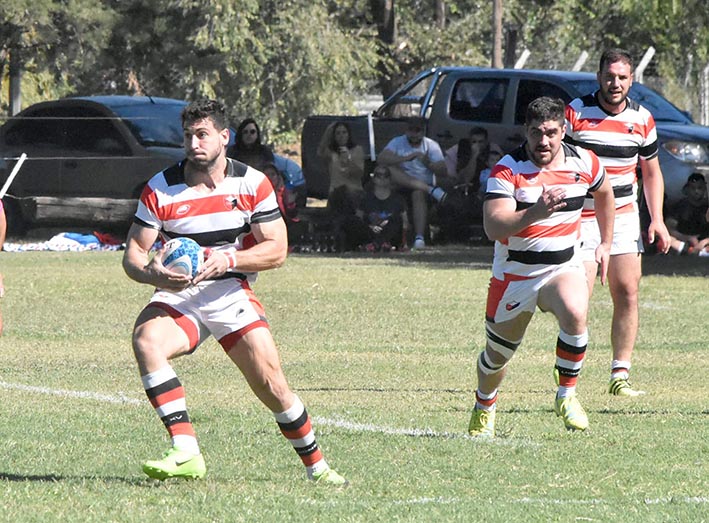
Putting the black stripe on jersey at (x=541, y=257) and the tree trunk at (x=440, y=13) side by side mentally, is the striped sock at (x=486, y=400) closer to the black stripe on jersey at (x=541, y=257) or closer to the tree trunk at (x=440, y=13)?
the black stripe on jersey at (x=541, y=257)

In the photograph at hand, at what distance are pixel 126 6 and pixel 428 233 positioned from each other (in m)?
12.5

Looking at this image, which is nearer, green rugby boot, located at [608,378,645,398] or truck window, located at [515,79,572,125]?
green rugby boot, located at [608,378,645,398]

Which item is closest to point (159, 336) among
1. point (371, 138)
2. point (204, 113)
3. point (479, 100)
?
point (204, 113)

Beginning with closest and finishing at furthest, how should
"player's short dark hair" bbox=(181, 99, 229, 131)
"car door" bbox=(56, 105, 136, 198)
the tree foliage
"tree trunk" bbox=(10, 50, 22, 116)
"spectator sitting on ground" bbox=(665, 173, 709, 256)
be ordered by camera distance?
"player's short dark hair" bbox=(181, 99, 229, 131), "spectator sitting on ground" bbox=(665, 173, 709, 256), "car door" bbox=(56, 105, 136, 198), the tree foliage, "tree trunk" bbox=(10, 50, 22, 116)

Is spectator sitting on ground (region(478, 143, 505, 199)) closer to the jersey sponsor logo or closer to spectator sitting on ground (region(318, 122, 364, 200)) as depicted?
spectator sitting on ground (region(318, 122, 364, 200))

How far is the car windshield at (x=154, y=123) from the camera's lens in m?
21.9

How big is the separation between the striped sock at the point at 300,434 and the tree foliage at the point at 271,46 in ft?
55.8

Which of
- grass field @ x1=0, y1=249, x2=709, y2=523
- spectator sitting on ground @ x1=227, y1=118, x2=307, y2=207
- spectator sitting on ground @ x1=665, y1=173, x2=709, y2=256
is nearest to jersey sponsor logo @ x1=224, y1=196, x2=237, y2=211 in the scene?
grass field @ x1=0, y1=249, x2=709, y2=523

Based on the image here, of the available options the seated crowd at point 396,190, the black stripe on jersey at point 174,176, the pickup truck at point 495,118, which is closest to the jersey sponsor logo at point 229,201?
the black stripe on jersey at point 174,176

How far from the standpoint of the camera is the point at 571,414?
8180 millimetres

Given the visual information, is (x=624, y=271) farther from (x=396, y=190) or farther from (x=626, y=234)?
(x=396, y=190)

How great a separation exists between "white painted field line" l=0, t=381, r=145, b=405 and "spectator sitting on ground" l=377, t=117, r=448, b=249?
11.1m

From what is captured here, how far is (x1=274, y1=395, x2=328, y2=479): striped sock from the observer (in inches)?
263

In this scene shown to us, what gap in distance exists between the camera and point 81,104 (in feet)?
74.0
